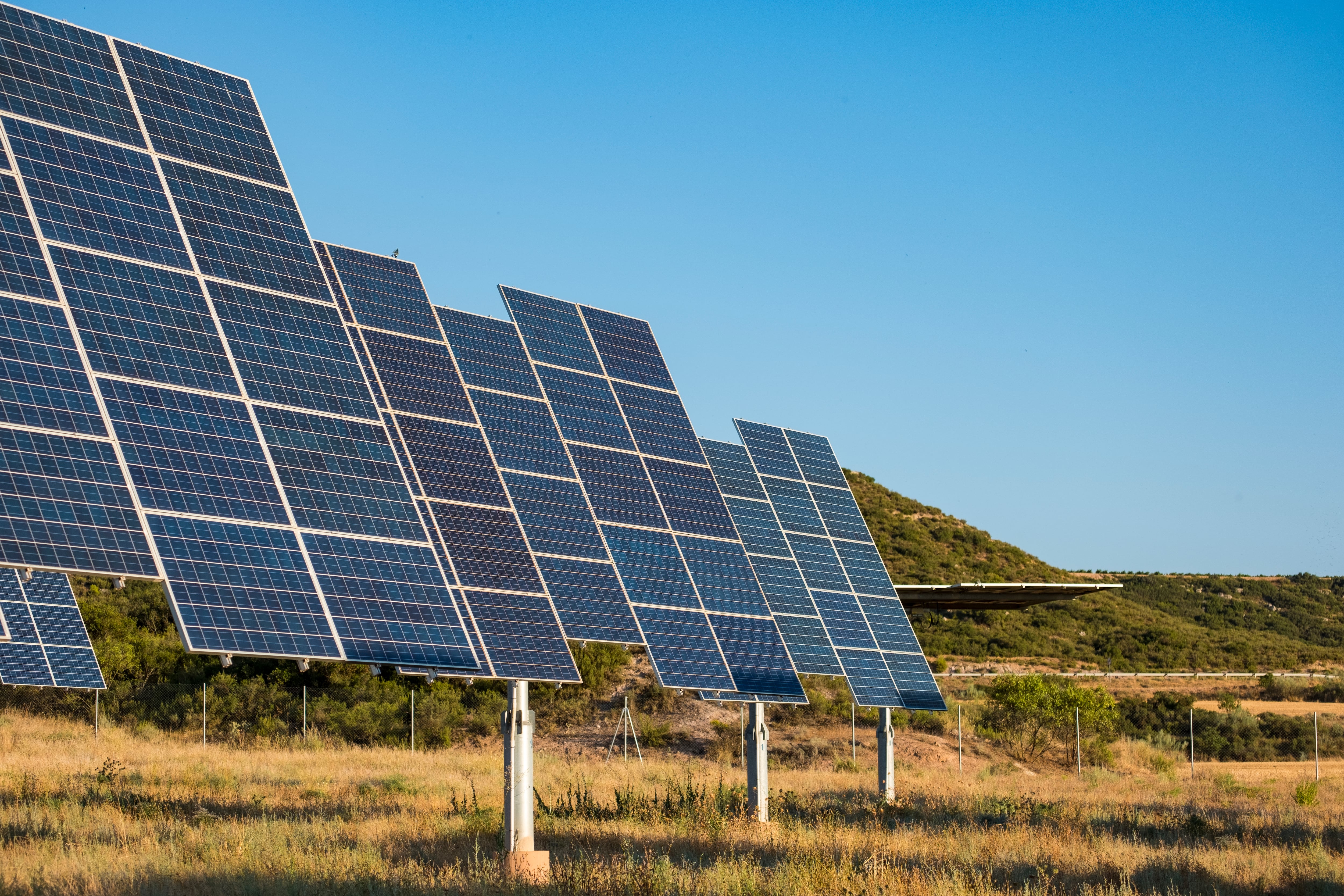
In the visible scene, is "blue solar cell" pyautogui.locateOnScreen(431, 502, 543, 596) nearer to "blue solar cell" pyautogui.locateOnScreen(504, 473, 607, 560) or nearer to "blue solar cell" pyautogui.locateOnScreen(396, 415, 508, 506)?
"blue solar cell" pyautogui.locateOnScreen(396, 415, 508, 506)

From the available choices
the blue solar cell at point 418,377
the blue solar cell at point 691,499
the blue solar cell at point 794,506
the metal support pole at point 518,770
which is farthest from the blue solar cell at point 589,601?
the blue solar cell at point 794,506

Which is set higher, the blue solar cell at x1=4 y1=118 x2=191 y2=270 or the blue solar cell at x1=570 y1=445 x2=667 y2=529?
the blue solar cell at x1=4 y1=118 x2=191 y2=270

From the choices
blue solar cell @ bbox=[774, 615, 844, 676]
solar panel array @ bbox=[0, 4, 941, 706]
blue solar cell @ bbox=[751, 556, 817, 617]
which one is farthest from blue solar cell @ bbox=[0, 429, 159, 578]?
blue solar cell @ bbox=[751, 556, 817, 617]

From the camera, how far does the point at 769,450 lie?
1479 inches

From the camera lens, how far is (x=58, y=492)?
1482 cm

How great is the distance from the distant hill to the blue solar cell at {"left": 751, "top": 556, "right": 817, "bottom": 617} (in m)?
54.4

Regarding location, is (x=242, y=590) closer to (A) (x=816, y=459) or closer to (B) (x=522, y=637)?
(B) (x=522, y=637)

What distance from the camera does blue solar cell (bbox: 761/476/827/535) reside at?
35.8 metres

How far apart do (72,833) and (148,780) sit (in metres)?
14.0

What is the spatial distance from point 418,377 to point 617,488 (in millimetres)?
5252

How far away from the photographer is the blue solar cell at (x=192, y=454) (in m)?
16.0

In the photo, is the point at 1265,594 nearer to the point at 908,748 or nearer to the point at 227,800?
the point at 908,748

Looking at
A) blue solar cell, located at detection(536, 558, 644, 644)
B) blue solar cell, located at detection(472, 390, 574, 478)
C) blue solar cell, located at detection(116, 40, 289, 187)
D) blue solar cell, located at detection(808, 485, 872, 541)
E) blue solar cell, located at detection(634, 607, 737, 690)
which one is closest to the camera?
blue solar cell, located at detection(116, 40, 289, 187)

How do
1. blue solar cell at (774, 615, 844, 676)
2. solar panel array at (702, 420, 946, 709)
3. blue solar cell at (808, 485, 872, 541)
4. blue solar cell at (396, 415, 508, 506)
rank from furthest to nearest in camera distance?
1. blue solar cell at (808, 485, 872, 541)
2. solar panel array at (702, 420, 946, 709)
3. blue solar cell at (774, 615, 844, 676)
4. blue solar cell at (396, 415, 508, 506)
